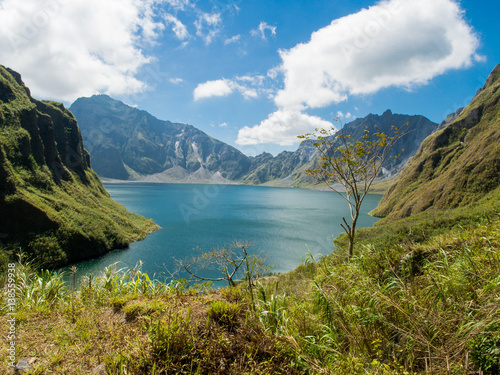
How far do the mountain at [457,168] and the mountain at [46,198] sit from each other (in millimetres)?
90627

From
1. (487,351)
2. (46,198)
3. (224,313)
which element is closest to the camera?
(487,351)

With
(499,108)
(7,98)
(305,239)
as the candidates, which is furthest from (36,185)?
(499,108)

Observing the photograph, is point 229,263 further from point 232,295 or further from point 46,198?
point 46,198

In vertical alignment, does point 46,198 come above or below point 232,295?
below

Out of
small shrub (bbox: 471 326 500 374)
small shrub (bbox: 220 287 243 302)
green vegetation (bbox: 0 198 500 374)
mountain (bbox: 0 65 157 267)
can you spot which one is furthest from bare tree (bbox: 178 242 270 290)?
mountain (bbox: 0 65 157 267)

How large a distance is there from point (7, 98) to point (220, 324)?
118848 millimetres

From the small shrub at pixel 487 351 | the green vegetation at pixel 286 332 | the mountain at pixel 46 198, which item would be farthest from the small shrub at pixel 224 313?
the mountain at pixel 46 198

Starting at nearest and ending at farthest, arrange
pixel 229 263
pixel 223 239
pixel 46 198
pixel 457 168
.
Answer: pixel 229 263
pixel 223 239
pixel 46 198
pixel 457 168

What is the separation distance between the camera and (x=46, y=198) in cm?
6253

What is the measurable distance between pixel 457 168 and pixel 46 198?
122m

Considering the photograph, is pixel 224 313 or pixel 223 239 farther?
pixel 223 239

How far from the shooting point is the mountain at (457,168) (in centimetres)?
6334

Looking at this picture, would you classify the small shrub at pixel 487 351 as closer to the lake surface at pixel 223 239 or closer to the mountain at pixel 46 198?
the lake surface at pixel 223 239

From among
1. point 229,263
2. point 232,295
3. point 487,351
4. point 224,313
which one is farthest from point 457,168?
point 224,313
